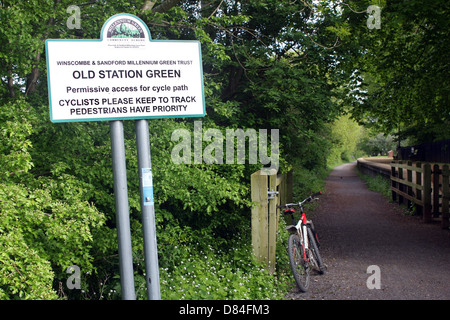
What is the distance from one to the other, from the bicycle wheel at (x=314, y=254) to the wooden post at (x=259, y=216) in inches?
26.5

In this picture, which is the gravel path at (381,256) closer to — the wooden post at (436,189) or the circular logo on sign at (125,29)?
the wooden post at (436,189)

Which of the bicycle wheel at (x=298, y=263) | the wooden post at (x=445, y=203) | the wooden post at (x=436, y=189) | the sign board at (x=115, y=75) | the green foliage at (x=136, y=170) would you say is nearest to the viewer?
the sign board at (x=115, y=75)

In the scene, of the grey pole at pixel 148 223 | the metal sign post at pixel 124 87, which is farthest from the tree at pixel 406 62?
the grey pole at pixel 148 223

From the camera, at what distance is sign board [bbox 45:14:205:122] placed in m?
2.83

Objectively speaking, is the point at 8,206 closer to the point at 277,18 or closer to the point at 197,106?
the point at 197,106

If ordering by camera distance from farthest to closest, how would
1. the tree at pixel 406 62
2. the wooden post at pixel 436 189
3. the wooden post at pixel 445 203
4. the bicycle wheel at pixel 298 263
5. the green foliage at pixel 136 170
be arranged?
1. the wooden post at pixel 436 189
2. the wooden post at pixel 445 203
3. the tree at pixel 406 62
4. the bicycle wheel at pixel 298 263
5. the green foliage at pixel 136 170

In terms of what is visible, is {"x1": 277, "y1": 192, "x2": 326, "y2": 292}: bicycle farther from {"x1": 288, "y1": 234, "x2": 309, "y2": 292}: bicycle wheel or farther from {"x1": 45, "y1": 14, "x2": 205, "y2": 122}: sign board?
{"x1": 45, "y1": 14, "x2": 205, "y2": 122}: sign board

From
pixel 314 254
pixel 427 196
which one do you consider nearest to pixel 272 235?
pixel 314 254

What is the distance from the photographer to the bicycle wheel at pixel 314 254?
22.6 feet

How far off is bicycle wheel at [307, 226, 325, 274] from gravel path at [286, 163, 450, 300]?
15cm

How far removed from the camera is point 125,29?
9.42ft

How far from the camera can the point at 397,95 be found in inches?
499
